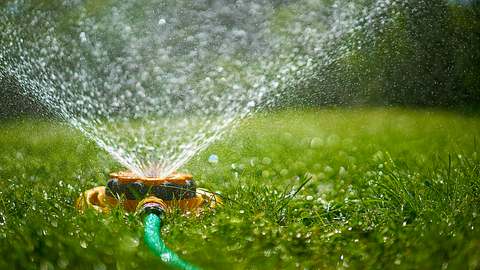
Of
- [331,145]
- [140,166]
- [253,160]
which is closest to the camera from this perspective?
[140,166]

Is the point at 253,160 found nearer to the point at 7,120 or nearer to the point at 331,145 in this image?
the point at 331,145

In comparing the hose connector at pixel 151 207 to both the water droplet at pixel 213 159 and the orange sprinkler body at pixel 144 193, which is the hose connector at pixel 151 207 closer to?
the orange sprinkler body at pixel 144 193

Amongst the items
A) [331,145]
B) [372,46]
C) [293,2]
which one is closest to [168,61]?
[293,2]

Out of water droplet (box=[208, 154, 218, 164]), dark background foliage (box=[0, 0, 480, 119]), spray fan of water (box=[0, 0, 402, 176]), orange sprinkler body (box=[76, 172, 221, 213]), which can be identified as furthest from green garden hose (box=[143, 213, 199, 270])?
dark background foliage (box=[0, 0, 480, 119])

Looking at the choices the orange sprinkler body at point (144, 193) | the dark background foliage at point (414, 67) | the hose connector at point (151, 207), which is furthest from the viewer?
the dark background foliage at point (414, 67)

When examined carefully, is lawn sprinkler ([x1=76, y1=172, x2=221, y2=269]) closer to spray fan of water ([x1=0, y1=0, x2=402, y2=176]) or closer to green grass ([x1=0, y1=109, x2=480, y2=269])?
green grass ([x1=0, y1=109, x2=480, y2=269])

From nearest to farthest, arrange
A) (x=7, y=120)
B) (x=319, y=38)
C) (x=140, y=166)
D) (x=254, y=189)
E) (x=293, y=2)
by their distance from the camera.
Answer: (x=254, y=189)
(x=140, y=166)
(x=7, y=120)
(x=319, y=38)
(x=293, y=2)

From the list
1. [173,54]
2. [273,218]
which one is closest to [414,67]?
[173,54]

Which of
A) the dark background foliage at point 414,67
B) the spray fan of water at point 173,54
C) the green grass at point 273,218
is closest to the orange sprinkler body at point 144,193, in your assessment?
the green grass at point 273,218
